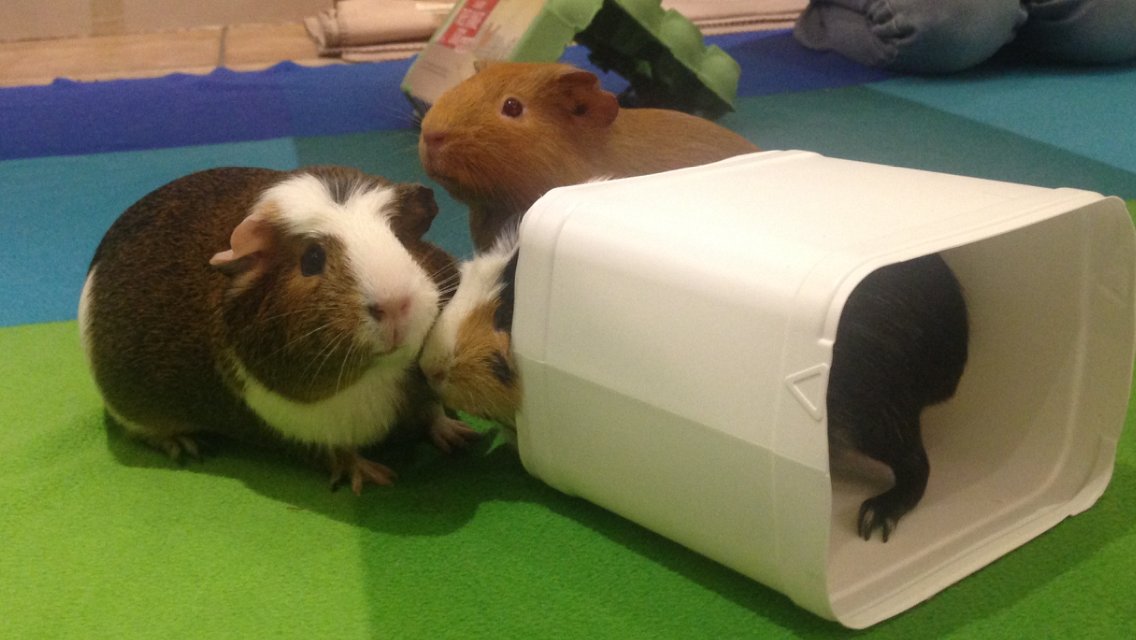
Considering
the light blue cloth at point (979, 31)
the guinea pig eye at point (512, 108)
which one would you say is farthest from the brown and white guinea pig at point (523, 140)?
the light blue cloth at point (979, 31)

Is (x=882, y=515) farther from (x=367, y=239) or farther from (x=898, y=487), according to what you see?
(x=367, y=239)

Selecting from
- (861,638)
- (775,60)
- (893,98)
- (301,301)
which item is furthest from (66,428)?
(775,60)

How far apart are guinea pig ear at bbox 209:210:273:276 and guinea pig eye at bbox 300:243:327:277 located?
0.16 ft

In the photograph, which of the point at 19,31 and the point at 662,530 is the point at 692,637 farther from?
the point at 19,31

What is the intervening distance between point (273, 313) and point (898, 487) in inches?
29.5

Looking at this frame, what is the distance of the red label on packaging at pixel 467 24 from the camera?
2.52 metres

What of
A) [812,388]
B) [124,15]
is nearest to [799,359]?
[812,388]

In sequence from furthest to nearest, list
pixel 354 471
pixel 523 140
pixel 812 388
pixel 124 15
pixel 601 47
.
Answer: pixel 124 15 < pixel 601 47 < pixel 523 140 < pixel 354 471 < pixel 812 388

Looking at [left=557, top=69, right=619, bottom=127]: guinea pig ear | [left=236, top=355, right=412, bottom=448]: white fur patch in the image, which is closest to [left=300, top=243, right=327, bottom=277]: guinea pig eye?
[left=236, top=355, right=412, bottom=448]: white fur patch

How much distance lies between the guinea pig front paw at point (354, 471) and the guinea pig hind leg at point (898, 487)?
61 centimetres

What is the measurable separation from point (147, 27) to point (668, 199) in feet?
12.8

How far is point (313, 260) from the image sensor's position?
109cm

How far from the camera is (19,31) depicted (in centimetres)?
410

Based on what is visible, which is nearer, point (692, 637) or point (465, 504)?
point (692, 637)
